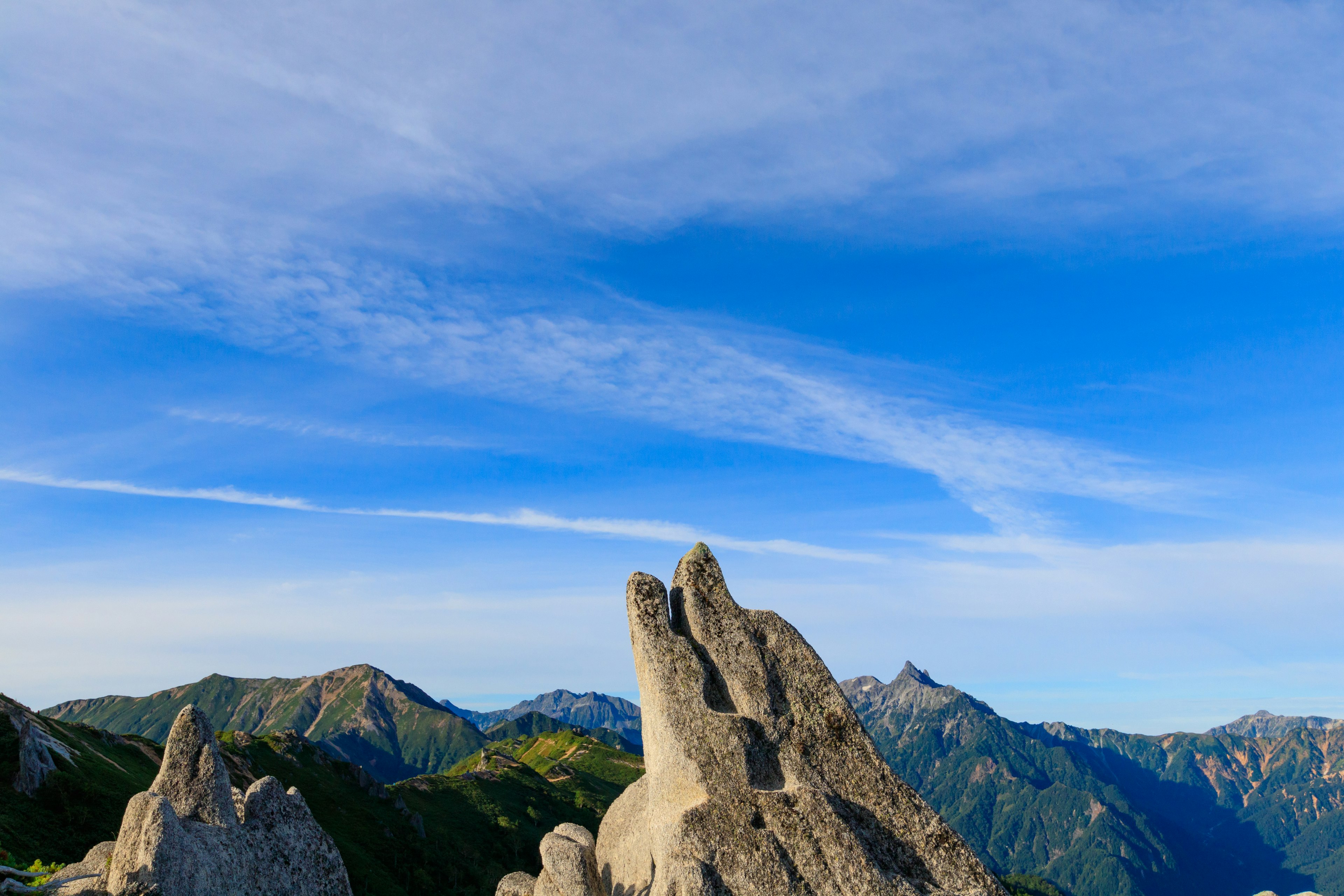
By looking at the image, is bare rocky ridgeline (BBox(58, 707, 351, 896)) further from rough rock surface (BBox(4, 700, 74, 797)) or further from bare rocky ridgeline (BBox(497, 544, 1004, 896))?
rough rock surface (BBox(4, 700, 74, 797))

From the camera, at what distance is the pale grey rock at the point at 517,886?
130ft

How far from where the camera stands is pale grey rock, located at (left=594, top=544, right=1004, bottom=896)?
32.8 m

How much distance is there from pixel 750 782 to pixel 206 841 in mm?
21066

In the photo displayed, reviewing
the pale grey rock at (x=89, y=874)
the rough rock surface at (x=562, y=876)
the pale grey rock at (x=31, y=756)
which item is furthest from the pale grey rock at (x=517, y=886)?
the pale grey rock at (x=31, y=756)

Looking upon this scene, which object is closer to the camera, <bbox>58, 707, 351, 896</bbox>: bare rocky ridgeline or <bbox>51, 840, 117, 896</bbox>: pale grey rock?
<bbox>51, 840, 117, 896</bbox>: pale grey rock

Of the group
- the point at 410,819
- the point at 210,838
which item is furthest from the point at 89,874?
the point at 410,819

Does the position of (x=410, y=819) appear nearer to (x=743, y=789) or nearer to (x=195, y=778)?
(x=195, y=778)

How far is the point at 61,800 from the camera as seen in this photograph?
3115 inches

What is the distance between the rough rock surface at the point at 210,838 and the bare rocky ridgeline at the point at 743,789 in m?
9.84

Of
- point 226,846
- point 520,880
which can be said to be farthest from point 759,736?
point 226,846

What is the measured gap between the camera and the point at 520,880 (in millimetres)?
40812

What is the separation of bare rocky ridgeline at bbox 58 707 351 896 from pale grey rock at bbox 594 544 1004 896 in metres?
13.6

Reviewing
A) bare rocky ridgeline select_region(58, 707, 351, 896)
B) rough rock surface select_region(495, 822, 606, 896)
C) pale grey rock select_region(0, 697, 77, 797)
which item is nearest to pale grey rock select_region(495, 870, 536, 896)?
rough rock surface select_region(495, 822, 606, 896)

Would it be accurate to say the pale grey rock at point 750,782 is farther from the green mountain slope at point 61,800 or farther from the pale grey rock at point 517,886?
the green mountain slope at point 61,800
